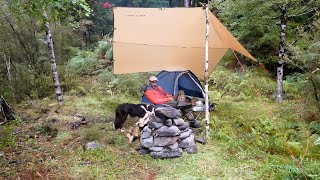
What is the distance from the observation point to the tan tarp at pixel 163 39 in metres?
8.18

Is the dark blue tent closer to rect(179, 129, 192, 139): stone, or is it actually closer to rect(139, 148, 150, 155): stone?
rect(179, 129, 192, 139): stone

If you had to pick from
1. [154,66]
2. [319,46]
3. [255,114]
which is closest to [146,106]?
[154,66]

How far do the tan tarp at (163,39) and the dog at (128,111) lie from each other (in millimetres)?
1520

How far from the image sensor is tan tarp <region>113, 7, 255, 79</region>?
26.8 ft

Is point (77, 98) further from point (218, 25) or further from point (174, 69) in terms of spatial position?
point (218, 25)

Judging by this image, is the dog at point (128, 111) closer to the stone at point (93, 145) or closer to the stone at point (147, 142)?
the stone at point (93, 145)

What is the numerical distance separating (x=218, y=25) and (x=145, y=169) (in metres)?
4.16

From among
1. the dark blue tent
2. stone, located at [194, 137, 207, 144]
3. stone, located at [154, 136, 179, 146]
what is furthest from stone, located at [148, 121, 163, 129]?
the dark blue tent

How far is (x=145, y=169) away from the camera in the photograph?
586 cm

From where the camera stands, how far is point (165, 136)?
6.34 meters

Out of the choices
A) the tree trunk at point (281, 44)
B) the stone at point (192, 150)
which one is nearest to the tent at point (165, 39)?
the tree trunk at point (281, 44)

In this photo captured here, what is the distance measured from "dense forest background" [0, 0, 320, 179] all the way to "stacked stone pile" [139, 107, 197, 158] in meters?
0.23

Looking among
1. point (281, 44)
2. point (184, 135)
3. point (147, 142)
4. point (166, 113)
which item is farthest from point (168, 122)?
point (281, 44)

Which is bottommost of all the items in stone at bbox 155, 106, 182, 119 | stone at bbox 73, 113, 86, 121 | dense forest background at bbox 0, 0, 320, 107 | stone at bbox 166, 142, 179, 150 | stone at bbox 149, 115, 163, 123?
stone at bbox 166, 142, 179, 150
